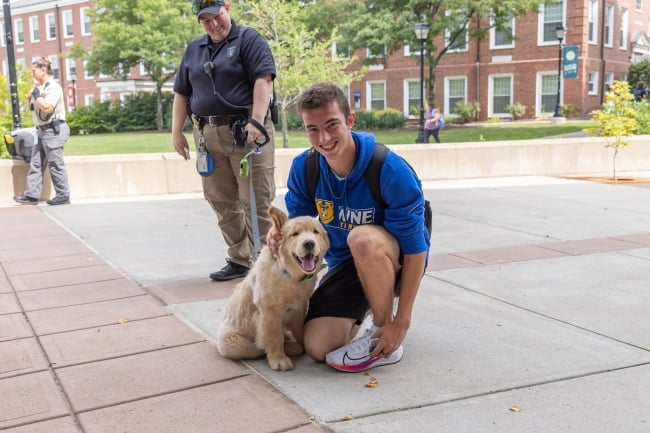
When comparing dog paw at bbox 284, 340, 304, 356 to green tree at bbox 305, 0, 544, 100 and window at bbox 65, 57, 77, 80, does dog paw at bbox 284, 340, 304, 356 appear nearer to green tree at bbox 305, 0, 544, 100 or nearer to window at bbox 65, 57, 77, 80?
green tree at bbox 305, 0, 544, 100

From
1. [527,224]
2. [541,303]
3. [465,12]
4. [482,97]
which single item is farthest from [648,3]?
[541,303]

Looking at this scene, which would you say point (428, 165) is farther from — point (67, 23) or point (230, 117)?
point (67, 23)

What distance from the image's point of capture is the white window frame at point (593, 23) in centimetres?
Answer: 3566

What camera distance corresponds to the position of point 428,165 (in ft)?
43.7

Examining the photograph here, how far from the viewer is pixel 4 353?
406cm

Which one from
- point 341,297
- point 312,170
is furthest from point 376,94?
point 341,297

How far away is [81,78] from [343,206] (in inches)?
2509

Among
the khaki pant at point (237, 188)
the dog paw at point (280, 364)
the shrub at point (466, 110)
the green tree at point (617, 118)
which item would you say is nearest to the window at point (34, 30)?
the shrub at point (466, 110)

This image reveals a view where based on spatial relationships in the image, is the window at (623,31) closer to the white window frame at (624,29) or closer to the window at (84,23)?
the white window frame at (624,29)

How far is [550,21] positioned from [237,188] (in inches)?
1322

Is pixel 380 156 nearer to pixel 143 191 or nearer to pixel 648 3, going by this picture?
pixel 143 191

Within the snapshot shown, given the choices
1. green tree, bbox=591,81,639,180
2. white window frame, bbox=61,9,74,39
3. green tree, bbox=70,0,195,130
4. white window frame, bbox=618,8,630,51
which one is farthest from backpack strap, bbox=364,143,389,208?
white window frame, bbox=61,9,74,39

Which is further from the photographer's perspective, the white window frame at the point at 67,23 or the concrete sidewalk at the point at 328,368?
the white window frame at the point at 67,23

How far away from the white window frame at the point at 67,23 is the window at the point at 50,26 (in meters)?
1.27
